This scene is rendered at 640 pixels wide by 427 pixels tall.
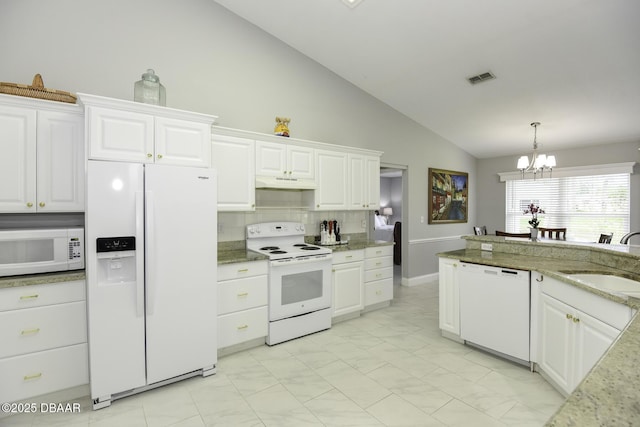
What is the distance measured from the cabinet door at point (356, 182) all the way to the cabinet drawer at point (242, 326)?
1913mm

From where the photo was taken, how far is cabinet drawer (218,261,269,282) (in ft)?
9.79

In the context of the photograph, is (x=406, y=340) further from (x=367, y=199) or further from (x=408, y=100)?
(x=408, y=100)

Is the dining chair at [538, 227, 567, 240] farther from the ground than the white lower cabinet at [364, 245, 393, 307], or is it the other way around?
the dining chair at [538, 227, 567, 240]

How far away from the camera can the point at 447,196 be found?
252 inches

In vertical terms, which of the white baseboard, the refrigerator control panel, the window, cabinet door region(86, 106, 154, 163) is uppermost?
cabinet door region(86, 106, 154, 163)

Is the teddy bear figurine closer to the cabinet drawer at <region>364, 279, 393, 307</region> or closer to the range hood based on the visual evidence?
the range hood

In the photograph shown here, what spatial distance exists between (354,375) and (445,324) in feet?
4.10

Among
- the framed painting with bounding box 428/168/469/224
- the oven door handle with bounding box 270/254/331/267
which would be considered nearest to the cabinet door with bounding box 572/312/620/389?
the oven door handle with bounding box 270/254/331/267

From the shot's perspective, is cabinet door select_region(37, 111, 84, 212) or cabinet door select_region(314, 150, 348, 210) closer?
cabinet door select_region(37, 111, 84, 212)

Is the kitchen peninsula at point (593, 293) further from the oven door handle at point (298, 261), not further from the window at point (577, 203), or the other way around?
the window at point (577, 203)

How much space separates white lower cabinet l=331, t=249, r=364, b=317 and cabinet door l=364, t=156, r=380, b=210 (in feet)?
2.75

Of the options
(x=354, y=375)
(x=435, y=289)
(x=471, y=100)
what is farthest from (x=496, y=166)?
(x=354, y=375)

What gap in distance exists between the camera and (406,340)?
3.40m

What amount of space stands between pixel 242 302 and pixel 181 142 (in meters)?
1.56
